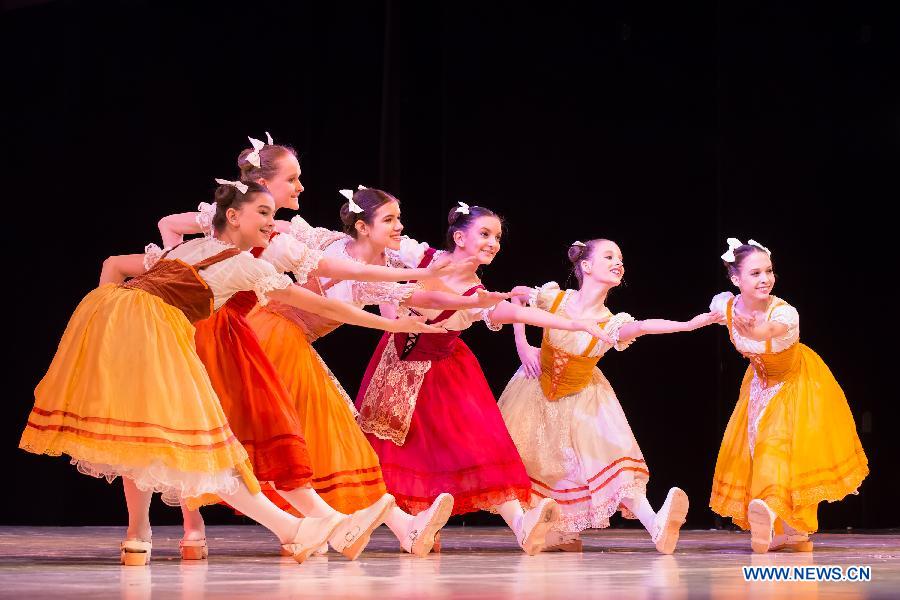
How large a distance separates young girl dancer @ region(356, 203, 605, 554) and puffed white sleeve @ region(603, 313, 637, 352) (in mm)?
384


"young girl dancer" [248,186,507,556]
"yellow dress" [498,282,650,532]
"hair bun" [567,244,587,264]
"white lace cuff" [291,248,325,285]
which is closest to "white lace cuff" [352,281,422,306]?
"young girl dancer" [248,186,507,556]

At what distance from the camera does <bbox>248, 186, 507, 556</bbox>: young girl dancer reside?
3838 mm

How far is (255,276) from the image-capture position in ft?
11.4

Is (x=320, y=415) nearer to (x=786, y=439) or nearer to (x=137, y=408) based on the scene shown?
(x=137, y=408)

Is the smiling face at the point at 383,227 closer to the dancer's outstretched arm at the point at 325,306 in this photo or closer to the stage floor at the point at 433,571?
the dancer's outstretched arm at the point at 325,306

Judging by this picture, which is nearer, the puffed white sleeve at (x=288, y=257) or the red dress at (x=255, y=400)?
the red dress at (x=255, y=400)

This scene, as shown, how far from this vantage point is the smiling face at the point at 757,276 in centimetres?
475

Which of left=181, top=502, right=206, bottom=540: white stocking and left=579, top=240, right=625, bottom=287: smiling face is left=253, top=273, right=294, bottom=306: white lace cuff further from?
left=579, top=240, right=625, bottom=287: smiling face

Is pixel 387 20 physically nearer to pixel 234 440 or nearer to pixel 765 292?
pixel 765 292

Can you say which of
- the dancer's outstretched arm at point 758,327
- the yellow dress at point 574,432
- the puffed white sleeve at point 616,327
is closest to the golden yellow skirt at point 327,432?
the yellow dress at point 574,432

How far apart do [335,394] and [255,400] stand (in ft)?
1.33

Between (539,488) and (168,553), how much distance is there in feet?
4.19

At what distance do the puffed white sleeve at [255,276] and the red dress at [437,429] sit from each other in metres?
0.92

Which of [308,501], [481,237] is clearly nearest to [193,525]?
[308,501]
